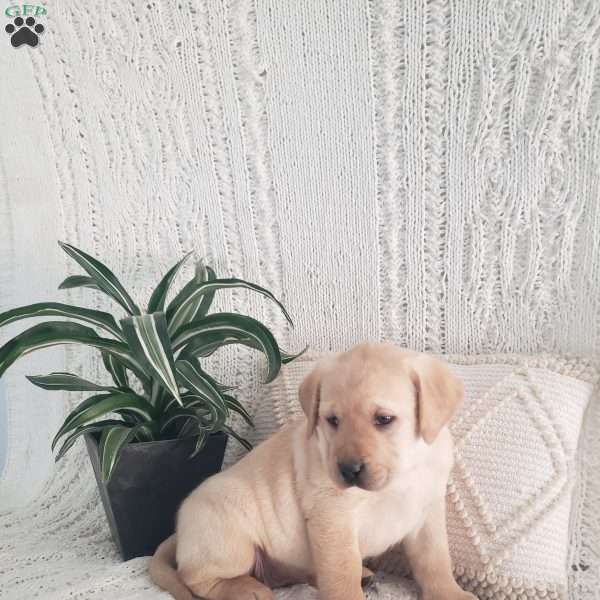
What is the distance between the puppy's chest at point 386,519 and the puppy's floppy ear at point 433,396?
0.14 metres

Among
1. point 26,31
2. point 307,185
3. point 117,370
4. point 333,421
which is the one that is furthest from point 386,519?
point 26,31

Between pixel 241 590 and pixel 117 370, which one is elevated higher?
pixel 117 370

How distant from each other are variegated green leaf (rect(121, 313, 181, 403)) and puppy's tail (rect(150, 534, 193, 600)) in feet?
1.12

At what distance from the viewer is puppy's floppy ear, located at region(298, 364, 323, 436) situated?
1.09 meters

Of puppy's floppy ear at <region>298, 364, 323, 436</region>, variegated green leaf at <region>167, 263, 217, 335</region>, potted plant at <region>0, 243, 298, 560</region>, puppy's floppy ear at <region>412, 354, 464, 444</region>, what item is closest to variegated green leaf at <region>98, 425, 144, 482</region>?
potted plant at <region>0, 243, 298, 560</region>

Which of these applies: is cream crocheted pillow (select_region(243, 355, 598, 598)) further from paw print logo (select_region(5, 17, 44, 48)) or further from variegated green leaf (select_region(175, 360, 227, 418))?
paw print logo (select_region(5, 17, 44, 48))

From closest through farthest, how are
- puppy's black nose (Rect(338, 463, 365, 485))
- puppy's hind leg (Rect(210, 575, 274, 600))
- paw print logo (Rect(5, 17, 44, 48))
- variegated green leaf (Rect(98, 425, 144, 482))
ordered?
1. puppy's black nose (Rect(338, 463, 365, 485))
2. puppy's hind leg (Rect(210, 575, 274, 600))
3. variegated green leaf (Rect(98, 425, 144, 482))
4. paw print logo (Rect(5, 17, 44, 48))

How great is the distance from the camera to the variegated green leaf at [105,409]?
1242 millimetres

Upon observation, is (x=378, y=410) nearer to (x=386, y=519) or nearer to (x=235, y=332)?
(x=386, y=519)

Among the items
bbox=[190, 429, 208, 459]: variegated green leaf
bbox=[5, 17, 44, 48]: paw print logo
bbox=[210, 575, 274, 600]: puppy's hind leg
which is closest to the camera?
bbox=[210, 575, 274, 600]: puppy's hind leg

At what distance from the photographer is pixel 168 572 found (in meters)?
1.18

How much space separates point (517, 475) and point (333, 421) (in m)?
0.40

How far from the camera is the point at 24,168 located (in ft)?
5.65

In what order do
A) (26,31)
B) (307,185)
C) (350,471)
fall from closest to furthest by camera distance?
(350,471)
(307,185)
(26,31)
